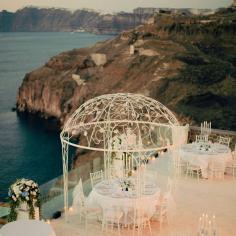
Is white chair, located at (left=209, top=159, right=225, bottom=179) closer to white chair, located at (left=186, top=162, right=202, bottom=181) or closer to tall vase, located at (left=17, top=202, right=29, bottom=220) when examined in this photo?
white chair, located at (left=186, top=162, right=202, bottom=181)

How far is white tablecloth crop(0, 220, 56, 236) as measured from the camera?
5285mm

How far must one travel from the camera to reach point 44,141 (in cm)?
4238

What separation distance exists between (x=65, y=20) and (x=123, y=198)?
35756 mm

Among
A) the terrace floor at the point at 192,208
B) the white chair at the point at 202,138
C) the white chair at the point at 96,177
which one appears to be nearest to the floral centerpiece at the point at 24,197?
the terrace floor at the point at 192,208

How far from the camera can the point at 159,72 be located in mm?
46094

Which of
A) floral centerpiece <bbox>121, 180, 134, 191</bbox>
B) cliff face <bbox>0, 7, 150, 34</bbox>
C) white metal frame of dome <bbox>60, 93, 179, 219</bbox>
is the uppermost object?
cliff face <bbox>0, 7, 150, 34</bbox>

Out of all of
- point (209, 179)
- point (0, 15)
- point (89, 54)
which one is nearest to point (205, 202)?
point (209, 179)

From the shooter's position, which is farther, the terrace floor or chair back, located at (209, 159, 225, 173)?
chair back, located at (209, 159, 225, 173)

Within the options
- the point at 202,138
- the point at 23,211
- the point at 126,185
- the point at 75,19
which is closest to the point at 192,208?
the point at 126,185

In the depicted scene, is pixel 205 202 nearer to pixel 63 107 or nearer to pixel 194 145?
pixel 194 145

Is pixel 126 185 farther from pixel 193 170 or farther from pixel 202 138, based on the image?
pixel 202 138

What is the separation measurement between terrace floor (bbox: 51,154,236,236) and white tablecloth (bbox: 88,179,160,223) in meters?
0.38

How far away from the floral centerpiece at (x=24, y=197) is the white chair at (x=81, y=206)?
0.72 meters

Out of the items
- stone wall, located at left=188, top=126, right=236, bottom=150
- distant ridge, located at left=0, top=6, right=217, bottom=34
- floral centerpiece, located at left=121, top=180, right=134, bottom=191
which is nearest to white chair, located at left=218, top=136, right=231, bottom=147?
stone wall, located at left=188, top=126, right=236, bottom=150
